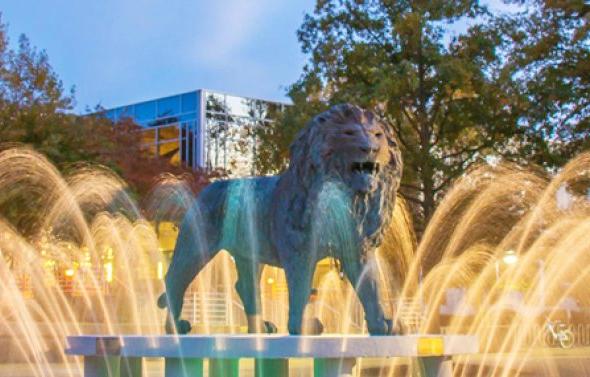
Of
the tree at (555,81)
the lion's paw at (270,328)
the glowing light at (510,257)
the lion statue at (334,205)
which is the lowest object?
the lion's paw at (270,328)

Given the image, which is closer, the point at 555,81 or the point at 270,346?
the point at 270,346

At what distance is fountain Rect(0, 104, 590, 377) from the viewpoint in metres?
17.5

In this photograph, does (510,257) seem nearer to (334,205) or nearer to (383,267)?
(383,267)

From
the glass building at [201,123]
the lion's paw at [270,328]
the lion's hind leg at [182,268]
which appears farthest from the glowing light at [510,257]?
the glass building at [201,123]

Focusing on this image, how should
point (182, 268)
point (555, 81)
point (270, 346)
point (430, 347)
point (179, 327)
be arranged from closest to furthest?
point (270, 346) < point (430, 347) < point (179, 327) < point (182, 268) < point (555, 81)

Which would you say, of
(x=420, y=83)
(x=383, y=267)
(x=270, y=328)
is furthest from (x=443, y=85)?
(x=270, y=328)

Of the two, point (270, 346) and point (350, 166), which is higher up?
point (350, 166)

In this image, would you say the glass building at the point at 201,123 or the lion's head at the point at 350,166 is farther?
the glass building at the point at 201,123

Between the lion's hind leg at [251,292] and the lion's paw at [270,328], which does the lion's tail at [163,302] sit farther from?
the lion's paw at [270,328]

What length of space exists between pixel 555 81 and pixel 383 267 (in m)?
5.28

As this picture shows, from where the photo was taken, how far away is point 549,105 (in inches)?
767

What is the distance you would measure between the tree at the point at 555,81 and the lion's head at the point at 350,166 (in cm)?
1213

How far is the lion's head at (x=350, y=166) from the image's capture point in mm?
7297

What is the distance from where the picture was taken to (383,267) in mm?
19422
